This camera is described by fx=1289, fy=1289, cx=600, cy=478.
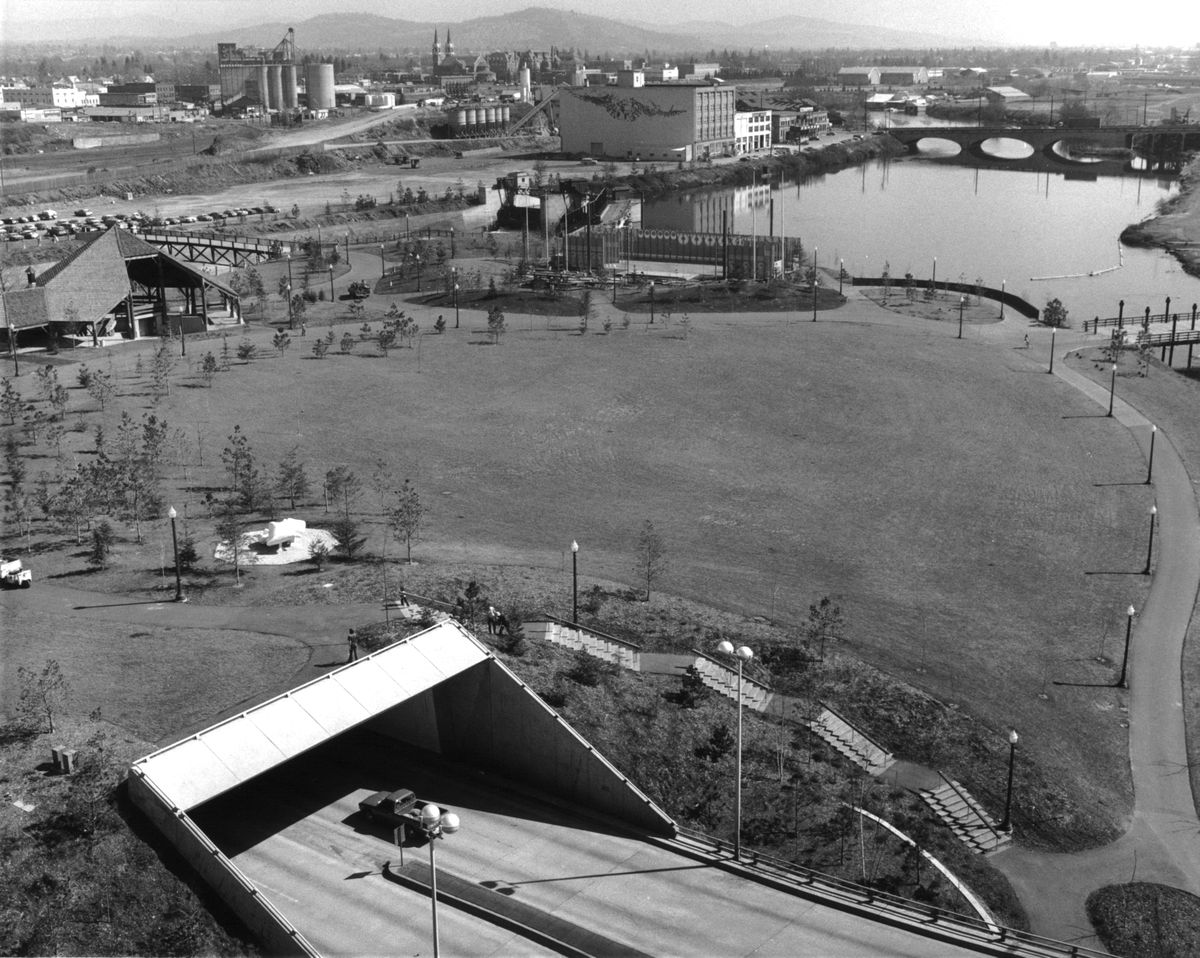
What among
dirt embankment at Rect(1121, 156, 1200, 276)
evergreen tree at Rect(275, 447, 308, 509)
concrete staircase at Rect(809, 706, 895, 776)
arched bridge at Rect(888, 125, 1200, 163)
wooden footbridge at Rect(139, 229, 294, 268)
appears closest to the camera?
concrete staircase at Rect(809, 706, 895, 776)

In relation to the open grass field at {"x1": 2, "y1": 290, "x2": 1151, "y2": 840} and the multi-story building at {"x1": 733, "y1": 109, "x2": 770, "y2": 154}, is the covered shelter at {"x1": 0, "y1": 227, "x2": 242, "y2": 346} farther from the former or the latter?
the multi-story building at {"x1": 733, "y1": 109, "x2": 770, "y2": 154}

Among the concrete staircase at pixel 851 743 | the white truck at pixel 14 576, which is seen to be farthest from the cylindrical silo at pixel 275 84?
the concrete staircase at pixel 851 743

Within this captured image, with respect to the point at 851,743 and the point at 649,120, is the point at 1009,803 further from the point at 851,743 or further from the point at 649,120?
the point at 649,120

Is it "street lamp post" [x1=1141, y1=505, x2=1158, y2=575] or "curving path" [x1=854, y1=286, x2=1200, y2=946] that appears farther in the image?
"street lamp post" [x1=1141, y1=505, x2=1158, y2=575]

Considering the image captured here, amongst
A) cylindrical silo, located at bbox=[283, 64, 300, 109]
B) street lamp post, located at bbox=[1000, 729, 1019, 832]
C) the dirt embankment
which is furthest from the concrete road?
cylindrical silo, located at bbox=[283, 64, 300, 109]

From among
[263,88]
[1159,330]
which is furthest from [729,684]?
[263,88]

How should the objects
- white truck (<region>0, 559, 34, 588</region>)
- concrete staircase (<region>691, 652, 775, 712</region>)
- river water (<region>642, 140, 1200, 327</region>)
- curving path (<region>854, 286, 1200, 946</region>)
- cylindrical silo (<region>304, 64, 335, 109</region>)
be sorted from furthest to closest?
cylindrical silo (<region>304, 64, 335, 109</region>)
river water (<region>642, 140, 1200, 327</region>)
white truck (<region>0, 559, 34, 588</region>)
concrete staircase (<region>691, 652, 775, 712</region>)
curving path (<region>854, 286, 1200, 946</region>)
